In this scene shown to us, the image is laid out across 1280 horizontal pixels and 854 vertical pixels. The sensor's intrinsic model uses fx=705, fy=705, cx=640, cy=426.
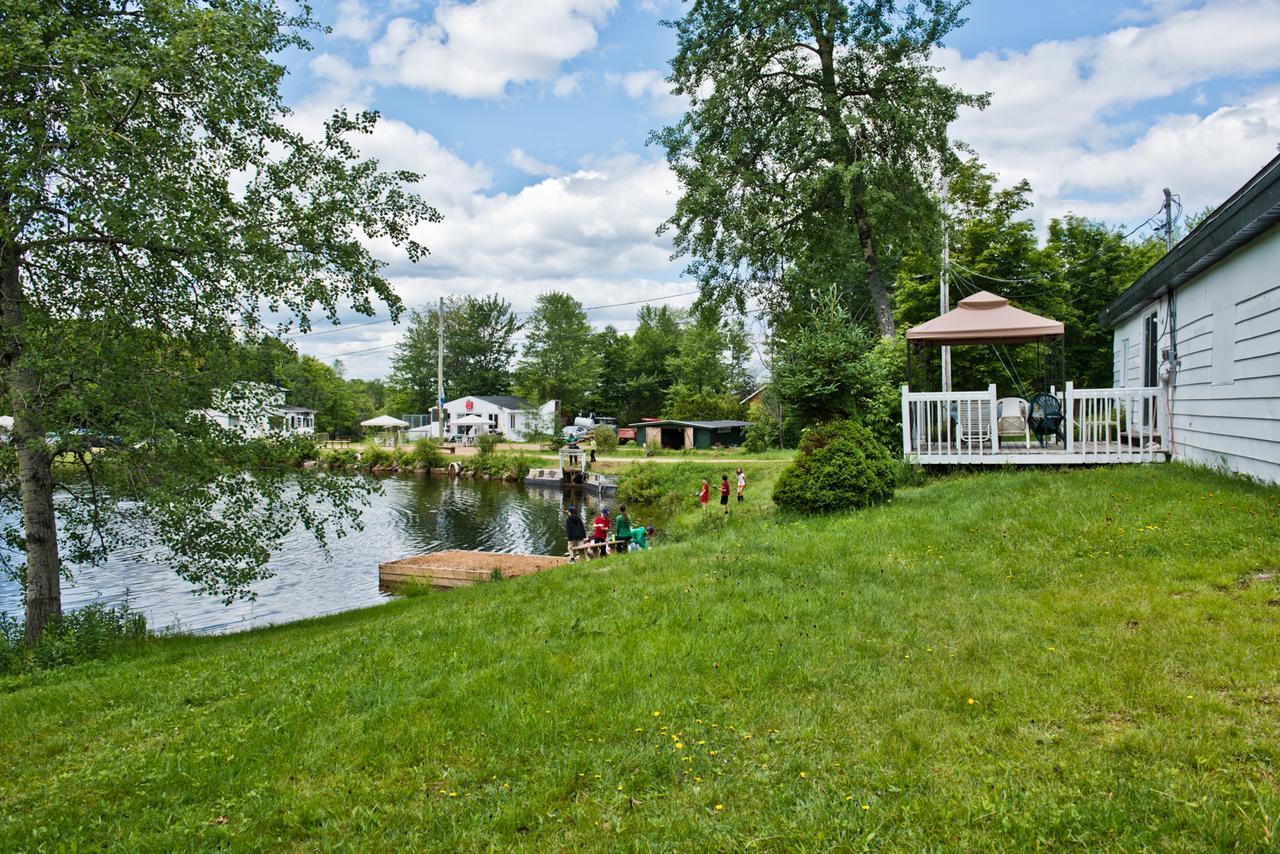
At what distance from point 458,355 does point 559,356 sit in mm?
15109

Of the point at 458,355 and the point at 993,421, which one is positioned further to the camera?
the point at 458,355

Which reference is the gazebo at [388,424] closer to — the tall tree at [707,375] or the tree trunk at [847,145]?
the tall tree at [707,375]

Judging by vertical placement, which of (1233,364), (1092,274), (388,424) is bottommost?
(388,424)

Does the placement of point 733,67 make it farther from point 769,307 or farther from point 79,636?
point 79,636

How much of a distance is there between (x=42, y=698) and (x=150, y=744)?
254cm

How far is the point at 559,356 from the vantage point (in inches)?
2581

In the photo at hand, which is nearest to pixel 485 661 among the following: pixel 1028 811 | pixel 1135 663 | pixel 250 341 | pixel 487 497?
pixel 1028 811

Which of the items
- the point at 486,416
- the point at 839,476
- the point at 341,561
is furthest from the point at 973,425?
the point at 486,416

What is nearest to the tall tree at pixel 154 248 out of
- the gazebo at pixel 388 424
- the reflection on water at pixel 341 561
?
the reflection on water at pixel 341 561

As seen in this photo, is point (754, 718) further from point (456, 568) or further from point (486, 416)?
point (486, 416)

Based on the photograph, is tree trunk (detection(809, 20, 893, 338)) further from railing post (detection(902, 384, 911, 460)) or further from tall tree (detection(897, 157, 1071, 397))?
tall tree (detection(897, 157, 1071, 397))

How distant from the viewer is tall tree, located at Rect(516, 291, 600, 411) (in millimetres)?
61812

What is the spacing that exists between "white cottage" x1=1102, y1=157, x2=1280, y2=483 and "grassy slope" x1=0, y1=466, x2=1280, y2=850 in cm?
137

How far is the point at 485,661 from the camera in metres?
5.43
